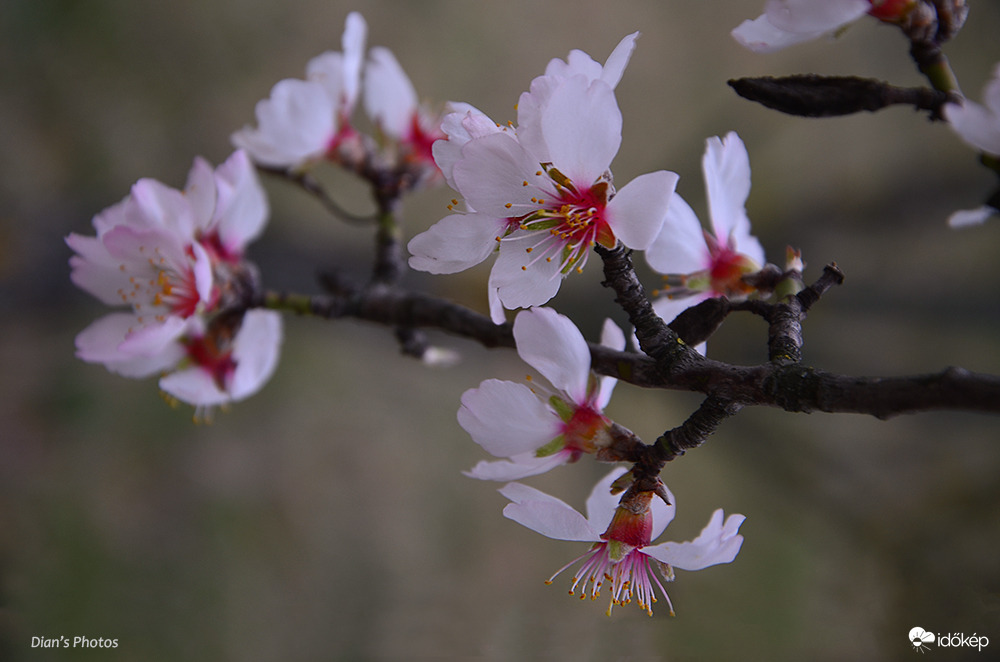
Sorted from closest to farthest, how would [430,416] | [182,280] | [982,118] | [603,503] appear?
[982,118] < [603,503] < [182,280] < [430,416]

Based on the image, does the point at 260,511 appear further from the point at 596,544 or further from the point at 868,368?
the point at 868,368

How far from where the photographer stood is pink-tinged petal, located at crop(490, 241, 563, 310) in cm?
38

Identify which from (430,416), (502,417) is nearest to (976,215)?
(502,417)

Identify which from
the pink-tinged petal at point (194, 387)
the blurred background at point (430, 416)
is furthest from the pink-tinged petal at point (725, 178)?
the blurred background at point (430, 416)

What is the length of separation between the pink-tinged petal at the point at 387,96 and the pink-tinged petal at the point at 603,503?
454mm

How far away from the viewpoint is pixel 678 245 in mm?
481

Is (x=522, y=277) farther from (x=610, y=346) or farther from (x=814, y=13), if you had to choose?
(x=814, y=13)

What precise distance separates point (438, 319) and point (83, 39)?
4.88 ft

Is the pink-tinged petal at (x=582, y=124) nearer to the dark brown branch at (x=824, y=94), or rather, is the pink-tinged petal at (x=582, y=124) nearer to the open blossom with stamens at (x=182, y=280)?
the dark brown branch at (x=824, y=94)

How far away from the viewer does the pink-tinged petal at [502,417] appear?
15.3 inches

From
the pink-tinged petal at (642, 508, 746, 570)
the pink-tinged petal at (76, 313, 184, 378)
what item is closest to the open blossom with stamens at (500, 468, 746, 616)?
the pink-tinged petal at (642, 508, 746, 570)

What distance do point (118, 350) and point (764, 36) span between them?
0.49 metres

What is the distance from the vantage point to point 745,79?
0.36 metres

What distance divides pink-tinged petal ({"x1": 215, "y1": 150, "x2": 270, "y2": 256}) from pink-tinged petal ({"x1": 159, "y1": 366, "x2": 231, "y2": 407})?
0.38ft
